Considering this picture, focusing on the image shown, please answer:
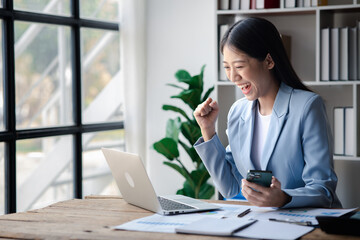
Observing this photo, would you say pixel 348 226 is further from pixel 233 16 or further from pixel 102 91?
pixel 102 91

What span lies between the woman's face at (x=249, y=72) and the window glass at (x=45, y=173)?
7.83ft

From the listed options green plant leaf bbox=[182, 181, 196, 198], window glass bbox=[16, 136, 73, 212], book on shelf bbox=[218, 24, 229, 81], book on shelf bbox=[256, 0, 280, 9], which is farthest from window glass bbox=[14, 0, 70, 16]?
green plant leaf bbox=[182, 181, 196, 198]

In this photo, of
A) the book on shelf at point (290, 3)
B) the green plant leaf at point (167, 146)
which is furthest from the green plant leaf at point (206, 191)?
the book on shelf at point (290, 3)

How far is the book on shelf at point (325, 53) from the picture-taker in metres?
3.82

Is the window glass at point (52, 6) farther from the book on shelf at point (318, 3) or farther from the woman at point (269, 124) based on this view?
the woman at point (269, 124)

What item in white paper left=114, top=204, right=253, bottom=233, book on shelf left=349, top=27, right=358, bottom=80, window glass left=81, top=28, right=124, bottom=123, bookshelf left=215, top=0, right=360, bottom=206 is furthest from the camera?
window glass left=81, top=28, right=124, bottom=123

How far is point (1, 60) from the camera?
3805 millimetres

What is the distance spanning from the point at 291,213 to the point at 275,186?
0.11 m

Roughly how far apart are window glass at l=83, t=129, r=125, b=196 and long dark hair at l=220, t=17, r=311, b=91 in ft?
9.16

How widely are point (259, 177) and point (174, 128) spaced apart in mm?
2402

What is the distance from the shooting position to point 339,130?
387 centimetres

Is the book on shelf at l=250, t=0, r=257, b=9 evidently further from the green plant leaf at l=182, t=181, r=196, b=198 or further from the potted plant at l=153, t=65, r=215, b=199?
the green plant leaf at l=182, t=181, r=196, b=198

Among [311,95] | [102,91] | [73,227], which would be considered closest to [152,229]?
[73,227]

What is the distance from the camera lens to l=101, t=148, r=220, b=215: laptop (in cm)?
206
